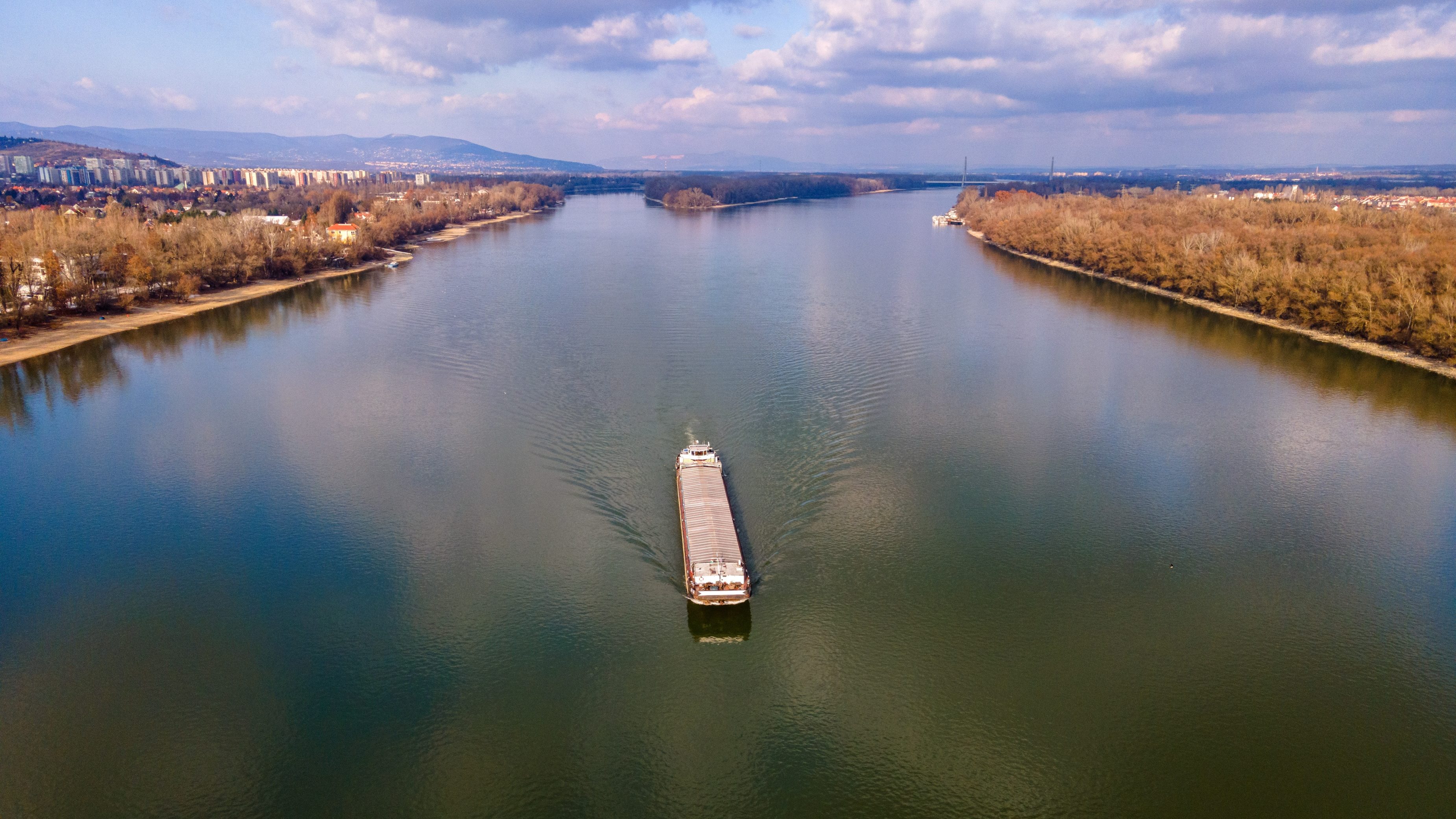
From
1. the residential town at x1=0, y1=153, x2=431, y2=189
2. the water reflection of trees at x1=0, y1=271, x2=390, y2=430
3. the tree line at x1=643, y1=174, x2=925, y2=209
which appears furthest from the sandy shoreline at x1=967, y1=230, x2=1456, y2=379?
the residential town at x1=0, y1=153, x2=431, y2=189


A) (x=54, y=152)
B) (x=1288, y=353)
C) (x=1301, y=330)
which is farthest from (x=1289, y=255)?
(x=54, y=152)

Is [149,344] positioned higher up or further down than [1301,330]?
further down

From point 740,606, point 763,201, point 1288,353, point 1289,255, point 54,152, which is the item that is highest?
point 54,152

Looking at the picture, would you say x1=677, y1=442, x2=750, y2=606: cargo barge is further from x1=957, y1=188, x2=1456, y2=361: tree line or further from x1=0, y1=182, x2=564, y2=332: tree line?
x1=0, y1=182, x2=564, y2=332: tree line

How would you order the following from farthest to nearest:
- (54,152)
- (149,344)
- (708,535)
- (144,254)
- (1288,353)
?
(54,152) → (144,254) → (149,344) → (1288,353) → (708,535)

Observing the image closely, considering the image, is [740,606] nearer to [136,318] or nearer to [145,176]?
[136,318]

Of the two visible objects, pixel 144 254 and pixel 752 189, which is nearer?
pixel 144 254

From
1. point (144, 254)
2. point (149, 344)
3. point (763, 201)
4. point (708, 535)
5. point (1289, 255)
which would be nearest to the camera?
point (708, 535)

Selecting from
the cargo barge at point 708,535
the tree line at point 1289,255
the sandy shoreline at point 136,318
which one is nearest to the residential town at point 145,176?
the sandy shoreline at point 136,318

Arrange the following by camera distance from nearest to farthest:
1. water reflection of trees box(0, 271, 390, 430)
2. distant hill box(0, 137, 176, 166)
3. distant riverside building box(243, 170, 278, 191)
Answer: water reflection of trees box(0, 271, 390, 430), distant hill box(0, 137, 176, 166), distant riverside building box(243, 170, 278, 191)
